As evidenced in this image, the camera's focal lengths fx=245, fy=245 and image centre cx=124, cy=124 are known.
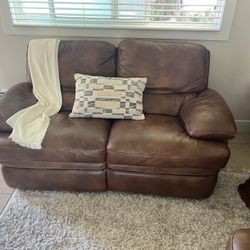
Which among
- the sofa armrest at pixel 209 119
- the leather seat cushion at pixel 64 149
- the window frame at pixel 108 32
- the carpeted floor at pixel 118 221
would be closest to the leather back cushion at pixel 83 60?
the window frame at pixel 108 32

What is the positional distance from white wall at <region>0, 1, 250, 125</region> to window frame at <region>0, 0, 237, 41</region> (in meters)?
0.06

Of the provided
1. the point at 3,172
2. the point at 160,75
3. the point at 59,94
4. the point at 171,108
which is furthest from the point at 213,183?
the point at 3,172

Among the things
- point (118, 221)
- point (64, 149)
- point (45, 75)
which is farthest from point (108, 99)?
point (118, 221)

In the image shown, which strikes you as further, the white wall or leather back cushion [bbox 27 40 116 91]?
the white wall

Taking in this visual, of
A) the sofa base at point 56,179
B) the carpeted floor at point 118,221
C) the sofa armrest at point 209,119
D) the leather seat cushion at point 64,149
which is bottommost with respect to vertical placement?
the carpeted floor at point 118,221

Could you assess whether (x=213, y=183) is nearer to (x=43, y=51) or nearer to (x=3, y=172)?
(x=3, y=172)

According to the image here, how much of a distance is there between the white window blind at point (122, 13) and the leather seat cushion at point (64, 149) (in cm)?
104

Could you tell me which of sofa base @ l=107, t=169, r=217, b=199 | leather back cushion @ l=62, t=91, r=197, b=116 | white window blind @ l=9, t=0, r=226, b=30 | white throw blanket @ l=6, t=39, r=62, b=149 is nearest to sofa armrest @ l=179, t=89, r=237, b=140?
leather back cushion @ l=62, t=91, r=197, b=116

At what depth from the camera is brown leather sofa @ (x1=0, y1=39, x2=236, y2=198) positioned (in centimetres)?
153

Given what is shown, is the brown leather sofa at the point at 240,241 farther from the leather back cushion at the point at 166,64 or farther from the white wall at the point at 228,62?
the white wall at the point at 228,62

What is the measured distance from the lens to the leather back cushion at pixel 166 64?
1919 mm

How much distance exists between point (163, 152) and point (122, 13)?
4.24ft

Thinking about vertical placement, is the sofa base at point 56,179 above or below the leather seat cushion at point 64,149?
below

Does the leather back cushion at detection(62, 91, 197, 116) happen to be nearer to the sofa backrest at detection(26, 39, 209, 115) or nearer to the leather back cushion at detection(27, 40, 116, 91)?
the sofa backrest at detection(26, 39, 209, 115)
